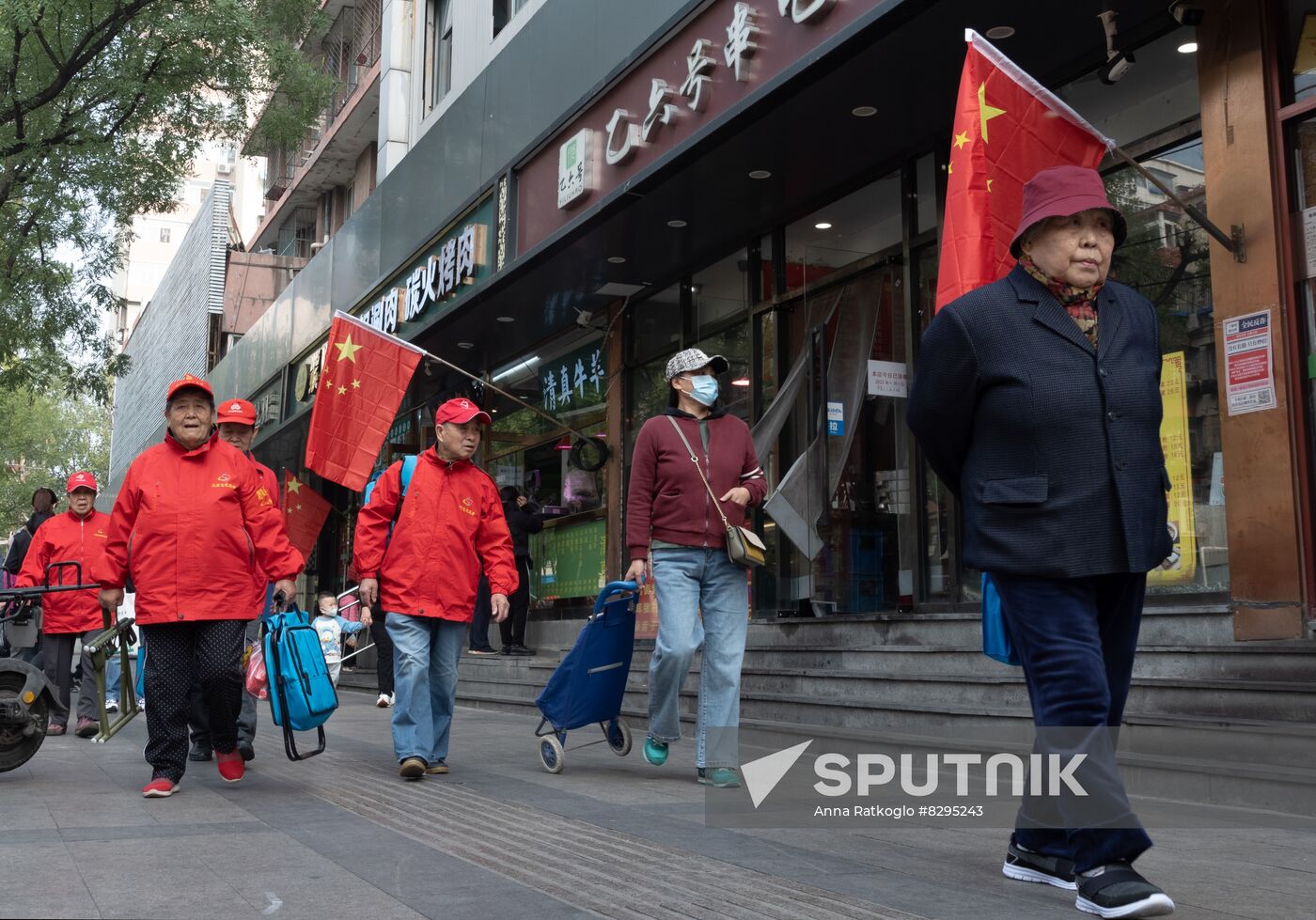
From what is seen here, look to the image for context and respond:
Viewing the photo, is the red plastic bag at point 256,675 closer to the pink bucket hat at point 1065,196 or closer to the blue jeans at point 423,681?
the blue jeans at point 423,681

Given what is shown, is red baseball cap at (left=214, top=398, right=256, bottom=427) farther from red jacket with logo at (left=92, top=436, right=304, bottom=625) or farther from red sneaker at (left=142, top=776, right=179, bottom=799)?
red sneaker at (left=142, top=776, right=179, bottom=799)

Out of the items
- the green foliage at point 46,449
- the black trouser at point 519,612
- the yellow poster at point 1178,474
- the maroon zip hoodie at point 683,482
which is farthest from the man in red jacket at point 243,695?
the green foliage at point 46,449

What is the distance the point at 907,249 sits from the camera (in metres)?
10.1

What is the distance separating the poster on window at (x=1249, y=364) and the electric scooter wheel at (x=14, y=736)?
645 cm

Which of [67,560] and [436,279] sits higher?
[436,279]

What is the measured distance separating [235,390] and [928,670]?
23708 millimetres

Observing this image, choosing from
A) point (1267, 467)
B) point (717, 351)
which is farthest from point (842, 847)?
point (717, 351)

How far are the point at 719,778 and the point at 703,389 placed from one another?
1.89 meters

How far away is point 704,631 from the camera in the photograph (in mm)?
6480

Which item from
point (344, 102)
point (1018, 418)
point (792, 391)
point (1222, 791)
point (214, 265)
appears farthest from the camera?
point (214, 265)

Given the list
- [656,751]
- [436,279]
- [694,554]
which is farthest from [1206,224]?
[436,279]

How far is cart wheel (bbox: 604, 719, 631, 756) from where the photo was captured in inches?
287

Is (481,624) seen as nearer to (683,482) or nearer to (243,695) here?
(243,695)

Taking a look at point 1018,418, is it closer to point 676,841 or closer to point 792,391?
point 676,841
